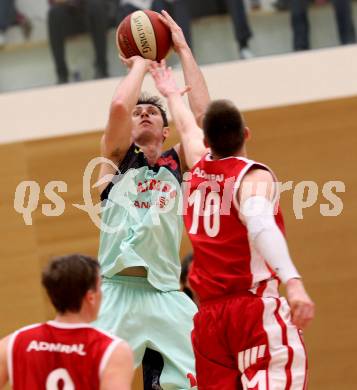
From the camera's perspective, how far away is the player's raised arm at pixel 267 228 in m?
4.17

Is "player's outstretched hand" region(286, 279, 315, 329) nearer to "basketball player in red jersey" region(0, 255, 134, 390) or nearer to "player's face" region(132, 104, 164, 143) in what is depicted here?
"basketball player in red jersey" region(0, 255, 134, 390)

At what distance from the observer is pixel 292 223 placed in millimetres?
8383

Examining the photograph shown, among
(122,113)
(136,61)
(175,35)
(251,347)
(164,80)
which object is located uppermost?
(175,35)

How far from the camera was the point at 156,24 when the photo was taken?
573 cm

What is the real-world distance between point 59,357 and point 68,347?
0.05 meters

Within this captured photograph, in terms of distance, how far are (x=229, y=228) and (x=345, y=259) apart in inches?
154

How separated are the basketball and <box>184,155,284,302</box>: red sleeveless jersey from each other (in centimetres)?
120

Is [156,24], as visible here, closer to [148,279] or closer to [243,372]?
[148,279]

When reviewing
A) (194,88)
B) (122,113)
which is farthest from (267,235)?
(194,88)

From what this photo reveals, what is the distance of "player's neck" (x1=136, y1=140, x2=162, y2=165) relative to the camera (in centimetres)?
588

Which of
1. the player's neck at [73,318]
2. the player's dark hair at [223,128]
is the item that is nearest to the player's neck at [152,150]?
the player's dark hair at [223,128]

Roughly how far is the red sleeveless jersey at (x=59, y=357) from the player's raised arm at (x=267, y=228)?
83 centimetres

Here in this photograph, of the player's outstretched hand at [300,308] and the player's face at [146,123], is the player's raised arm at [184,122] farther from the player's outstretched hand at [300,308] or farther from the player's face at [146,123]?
the player's outstretched hand at [300,308]

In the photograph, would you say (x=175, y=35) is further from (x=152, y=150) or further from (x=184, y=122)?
(x=184, y=122)
